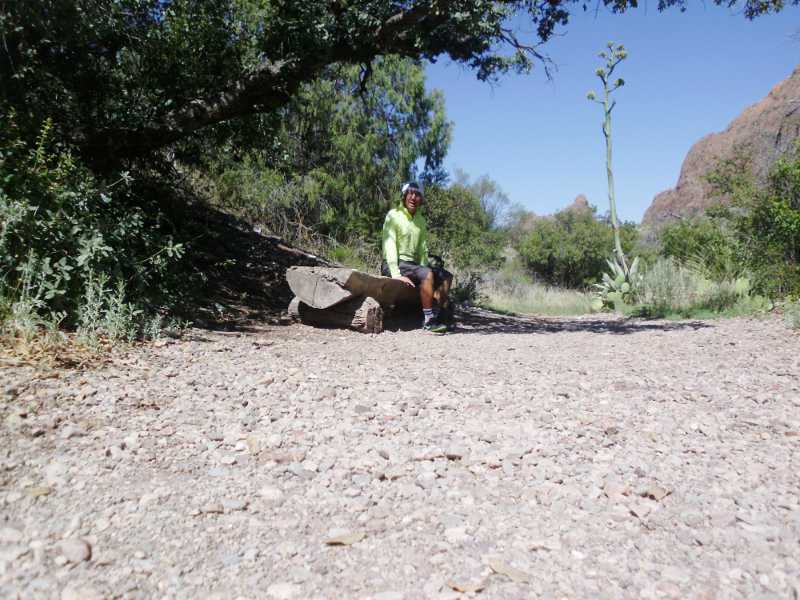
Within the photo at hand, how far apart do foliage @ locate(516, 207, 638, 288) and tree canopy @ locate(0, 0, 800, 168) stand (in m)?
16.1

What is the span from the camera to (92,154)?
20.5ft

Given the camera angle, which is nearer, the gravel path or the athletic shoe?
the gravel path

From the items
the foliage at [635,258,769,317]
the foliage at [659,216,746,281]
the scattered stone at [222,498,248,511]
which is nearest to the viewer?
the scattered stone at [222,498,248,511]

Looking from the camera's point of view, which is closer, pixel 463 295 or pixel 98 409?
pixel 98 409

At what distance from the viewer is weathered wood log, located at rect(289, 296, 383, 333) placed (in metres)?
6.21

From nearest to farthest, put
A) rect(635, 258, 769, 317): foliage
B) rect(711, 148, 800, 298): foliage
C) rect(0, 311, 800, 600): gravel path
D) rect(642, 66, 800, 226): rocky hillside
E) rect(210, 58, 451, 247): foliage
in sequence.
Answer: rect(0, 311, 800, 600): gravel path → rect(711, 148, 800, 298): foliage → rect(635, 258, 769, 317): foliage → rect(210, 58, 451, 247): foliage → rect(642, 66, 800, 226): rocky hillside

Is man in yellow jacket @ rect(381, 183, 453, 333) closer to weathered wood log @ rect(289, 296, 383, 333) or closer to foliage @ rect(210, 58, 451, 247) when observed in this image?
weathered wood log @ rect(289, 296, 383, 333)

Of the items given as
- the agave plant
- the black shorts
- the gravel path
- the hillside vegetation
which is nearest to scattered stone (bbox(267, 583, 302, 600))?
the gravel path

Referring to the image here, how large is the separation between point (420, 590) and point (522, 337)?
4.87 meters

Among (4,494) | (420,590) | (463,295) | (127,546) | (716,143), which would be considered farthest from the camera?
(716,143)

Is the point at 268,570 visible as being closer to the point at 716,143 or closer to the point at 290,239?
the point at 290,239

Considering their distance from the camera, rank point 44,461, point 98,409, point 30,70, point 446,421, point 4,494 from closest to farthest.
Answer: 1. point 4,494
2. point 44,461
3. point 98,409
4. point 446,421
5. point 30,70

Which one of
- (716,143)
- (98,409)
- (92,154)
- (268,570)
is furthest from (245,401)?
(716,143)

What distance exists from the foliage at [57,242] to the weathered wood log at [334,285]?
5.35 ft
